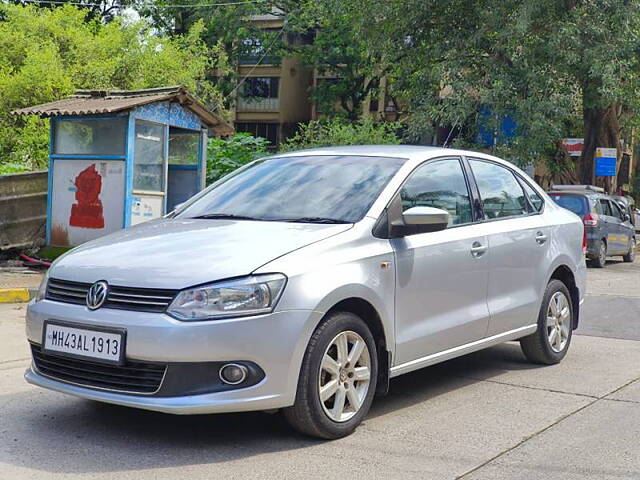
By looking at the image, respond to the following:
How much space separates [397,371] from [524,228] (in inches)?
74.0

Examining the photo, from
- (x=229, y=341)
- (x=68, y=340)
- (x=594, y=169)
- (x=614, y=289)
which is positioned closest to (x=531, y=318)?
(x=229, y=341)

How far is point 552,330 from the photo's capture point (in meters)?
6.77

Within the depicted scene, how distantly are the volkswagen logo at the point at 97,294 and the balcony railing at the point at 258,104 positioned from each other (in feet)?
148

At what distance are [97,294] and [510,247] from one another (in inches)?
120

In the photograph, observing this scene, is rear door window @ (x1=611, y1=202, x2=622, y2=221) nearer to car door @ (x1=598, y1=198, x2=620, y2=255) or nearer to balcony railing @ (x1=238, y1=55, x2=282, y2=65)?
car door @ (x1=598, y1=198, x2=620, y2=255)

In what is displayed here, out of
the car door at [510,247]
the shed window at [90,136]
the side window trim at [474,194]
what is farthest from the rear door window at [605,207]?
the side window trim at [474,194]

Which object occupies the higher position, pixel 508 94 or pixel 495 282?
pixel 508 94

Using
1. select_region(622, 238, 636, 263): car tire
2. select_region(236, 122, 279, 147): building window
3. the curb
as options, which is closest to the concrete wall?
the curb

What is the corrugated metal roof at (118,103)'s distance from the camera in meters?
11.6

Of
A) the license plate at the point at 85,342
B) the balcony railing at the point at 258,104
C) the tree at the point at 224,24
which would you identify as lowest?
the license plate at the point at 85,342

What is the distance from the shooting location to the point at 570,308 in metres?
7.01

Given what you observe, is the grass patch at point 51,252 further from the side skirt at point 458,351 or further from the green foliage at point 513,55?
the green foliage at point 513,55

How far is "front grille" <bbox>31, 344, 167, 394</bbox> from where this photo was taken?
4.26 m

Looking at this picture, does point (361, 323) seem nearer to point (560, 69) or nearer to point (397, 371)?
point (397, 371)
